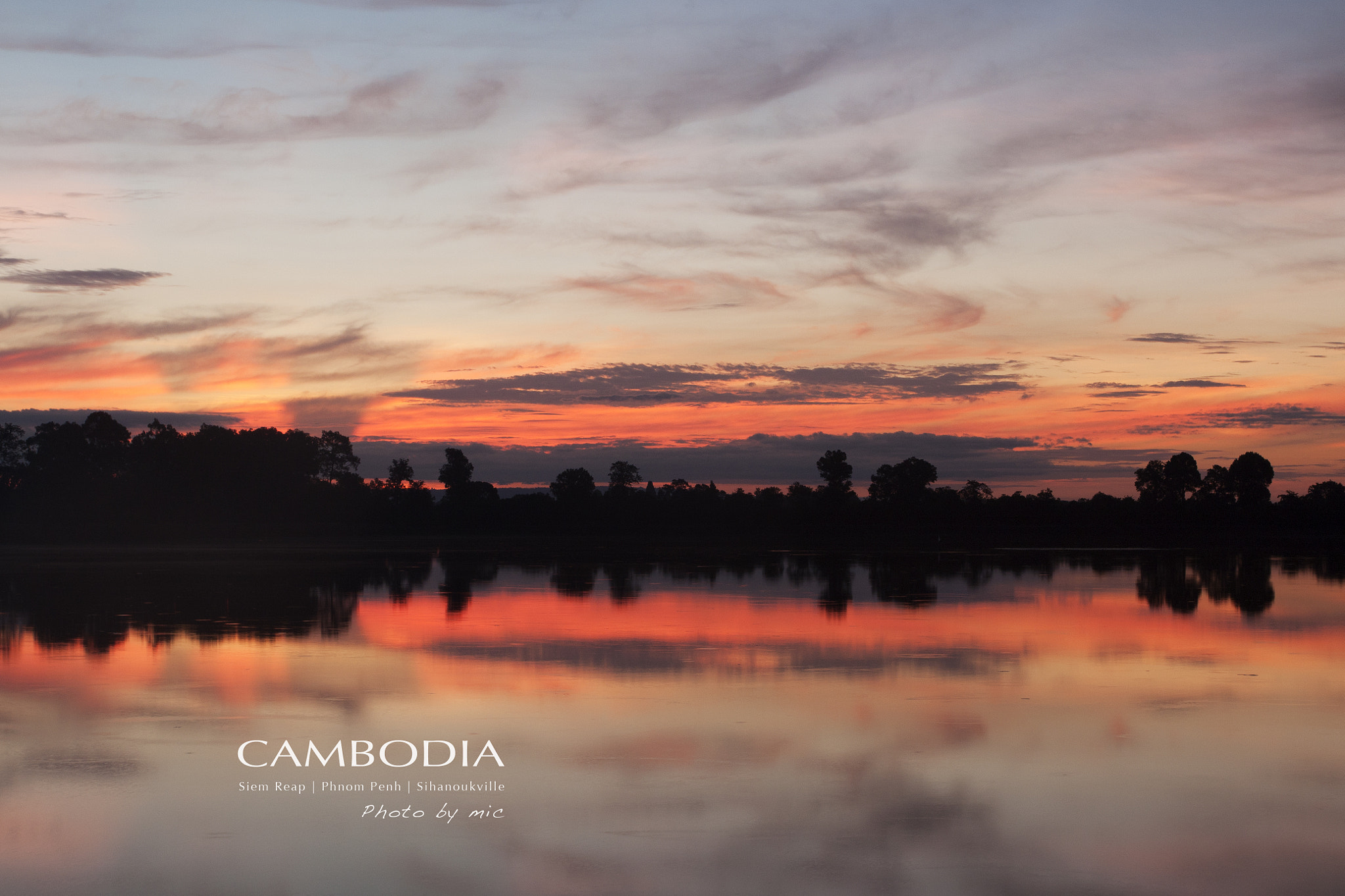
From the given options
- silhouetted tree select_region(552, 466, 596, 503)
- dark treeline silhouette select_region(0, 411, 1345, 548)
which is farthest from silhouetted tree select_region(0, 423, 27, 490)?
silhouetted tree select_region(552, 466, 596, 503)

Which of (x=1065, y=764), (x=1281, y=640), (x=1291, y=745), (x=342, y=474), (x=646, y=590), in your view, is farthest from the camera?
(x=342, y=474)

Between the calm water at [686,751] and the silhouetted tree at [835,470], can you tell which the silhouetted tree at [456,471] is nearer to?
the silhouetted tree at [835,470]

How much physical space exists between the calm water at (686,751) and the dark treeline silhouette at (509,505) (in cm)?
5633

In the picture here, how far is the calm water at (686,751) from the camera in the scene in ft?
24.8

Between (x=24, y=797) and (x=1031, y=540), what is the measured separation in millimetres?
72893

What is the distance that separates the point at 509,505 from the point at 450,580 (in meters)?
69.8

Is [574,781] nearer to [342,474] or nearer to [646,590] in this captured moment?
[646,590]

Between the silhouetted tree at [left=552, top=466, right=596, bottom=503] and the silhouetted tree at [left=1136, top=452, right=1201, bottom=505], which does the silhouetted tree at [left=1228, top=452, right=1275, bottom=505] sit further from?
the silhouetted tree at [left=552, top=466, right=596, bottom=503]

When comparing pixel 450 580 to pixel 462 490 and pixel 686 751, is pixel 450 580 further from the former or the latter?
pixel 462 490

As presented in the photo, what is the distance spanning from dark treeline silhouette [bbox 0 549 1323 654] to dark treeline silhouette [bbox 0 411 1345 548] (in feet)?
90.1

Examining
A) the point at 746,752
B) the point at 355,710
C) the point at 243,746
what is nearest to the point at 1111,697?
the point at 746,752

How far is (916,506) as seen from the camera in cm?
11112

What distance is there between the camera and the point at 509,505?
338 ft

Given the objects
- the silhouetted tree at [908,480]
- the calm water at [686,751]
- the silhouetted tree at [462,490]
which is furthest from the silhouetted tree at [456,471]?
the calm water at [686,751]
